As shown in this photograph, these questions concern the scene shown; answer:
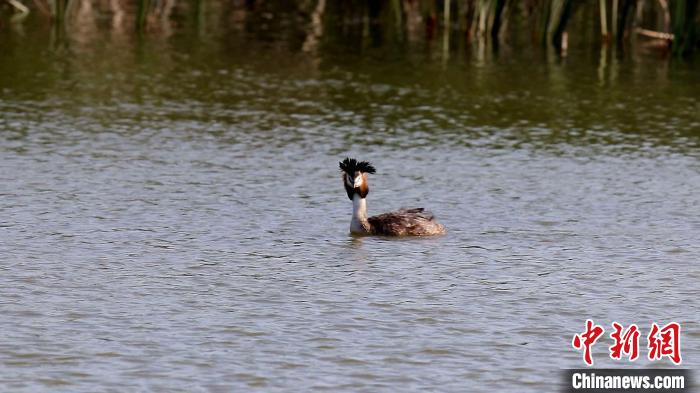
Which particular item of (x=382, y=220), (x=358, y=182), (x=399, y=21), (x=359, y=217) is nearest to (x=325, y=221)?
(x=358, y=182)

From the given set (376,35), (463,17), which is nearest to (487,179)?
(376,35)

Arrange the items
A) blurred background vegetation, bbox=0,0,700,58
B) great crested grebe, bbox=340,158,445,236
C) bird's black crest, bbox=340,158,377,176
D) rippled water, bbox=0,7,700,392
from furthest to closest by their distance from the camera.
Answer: blurred background vegetation, bbox=0,0,700,58
bird's black crest, bbox=340,158,377,176
great crested grebe, bbox=340,158,445,236
rippled water, bbox=0,7,700,392

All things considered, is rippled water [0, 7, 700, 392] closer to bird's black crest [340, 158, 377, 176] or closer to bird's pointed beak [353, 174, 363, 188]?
bird's pointed beak [353, 174, 363, 188]

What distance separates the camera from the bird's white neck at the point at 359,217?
19875mm

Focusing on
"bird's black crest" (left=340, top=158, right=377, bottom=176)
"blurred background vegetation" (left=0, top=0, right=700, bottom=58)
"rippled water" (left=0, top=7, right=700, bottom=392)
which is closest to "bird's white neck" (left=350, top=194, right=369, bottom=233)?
"rippled water" (left=0, top=7, right=700, bottom=392)

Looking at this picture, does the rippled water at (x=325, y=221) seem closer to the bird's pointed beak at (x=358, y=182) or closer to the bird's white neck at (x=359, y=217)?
the bird's white neck at (x=359, y=217)

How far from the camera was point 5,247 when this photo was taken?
18.4 metres

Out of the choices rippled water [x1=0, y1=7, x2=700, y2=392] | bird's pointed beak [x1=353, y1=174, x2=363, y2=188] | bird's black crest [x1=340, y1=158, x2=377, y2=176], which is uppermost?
bird's black crest [x1=340, y1=158, x2=377, y2=176]

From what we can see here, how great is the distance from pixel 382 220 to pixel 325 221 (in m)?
1.18

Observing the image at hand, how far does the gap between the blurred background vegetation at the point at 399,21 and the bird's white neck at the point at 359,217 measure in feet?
61.8

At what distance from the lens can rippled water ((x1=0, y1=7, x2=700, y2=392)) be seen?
14.0m

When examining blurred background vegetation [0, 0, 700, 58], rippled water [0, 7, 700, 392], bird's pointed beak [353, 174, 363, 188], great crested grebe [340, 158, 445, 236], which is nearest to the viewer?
rippled water [0, 7, 700, 392]

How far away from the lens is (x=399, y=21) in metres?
45.1

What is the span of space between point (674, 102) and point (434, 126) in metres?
6.54
